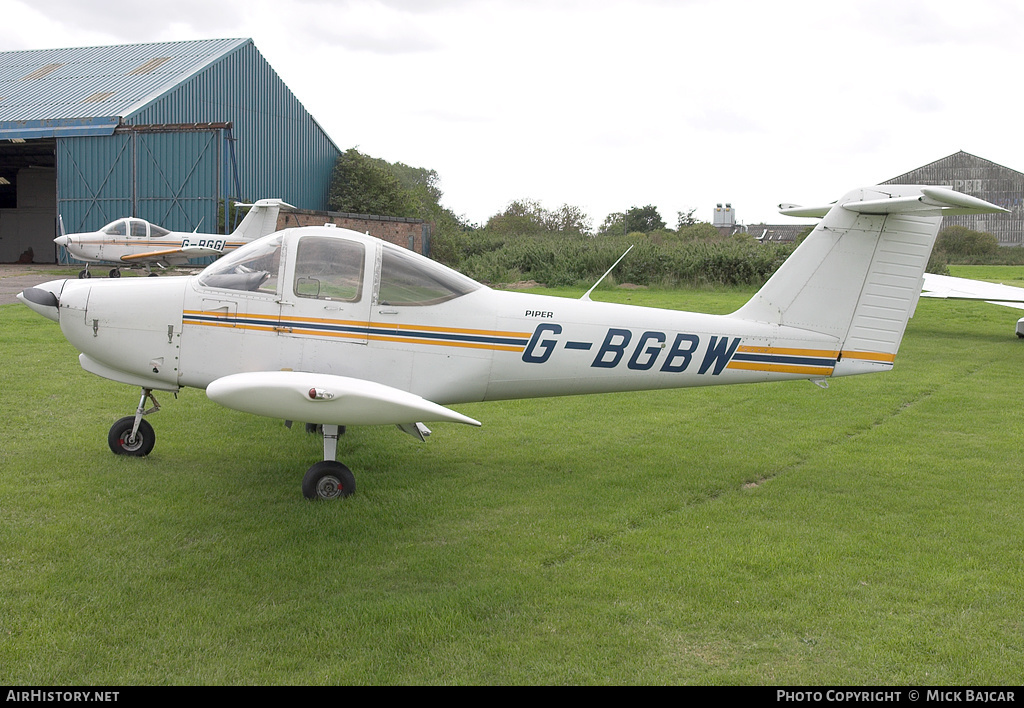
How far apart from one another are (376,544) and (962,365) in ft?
39.1

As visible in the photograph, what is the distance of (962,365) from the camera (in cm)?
1329

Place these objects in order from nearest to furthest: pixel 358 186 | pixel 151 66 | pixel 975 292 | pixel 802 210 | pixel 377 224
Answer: pixel 802 210 → pixel 975 292 → pixel 377 224 → pixel 151 66 → pixel 358 186

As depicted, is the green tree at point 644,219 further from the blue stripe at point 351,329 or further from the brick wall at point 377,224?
the blue stripe at point 351,329

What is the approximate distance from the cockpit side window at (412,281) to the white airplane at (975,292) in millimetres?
14742

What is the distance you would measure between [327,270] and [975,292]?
56.4 ft

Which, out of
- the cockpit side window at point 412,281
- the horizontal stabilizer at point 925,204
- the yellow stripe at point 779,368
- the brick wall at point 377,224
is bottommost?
the yellow stripe at point 779,368

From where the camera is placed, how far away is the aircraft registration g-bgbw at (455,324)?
5988mm

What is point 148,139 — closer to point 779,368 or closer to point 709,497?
point 779,368

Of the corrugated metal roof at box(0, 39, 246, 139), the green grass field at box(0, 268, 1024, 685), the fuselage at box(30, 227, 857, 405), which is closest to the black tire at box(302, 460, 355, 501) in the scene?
the green grass field at box(0, 268, 1024, 685)

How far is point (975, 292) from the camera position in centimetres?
1809

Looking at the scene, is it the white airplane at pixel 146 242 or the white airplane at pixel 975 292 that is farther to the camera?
the white airplane at pixel 146 242

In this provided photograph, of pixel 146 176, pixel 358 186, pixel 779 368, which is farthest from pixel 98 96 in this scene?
pixel 779 368

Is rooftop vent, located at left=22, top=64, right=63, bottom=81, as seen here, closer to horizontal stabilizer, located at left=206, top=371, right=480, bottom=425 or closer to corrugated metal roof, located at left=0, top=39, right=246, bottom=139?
corrugated metal roof, located at left=0, top=39, right=246, bottom=139

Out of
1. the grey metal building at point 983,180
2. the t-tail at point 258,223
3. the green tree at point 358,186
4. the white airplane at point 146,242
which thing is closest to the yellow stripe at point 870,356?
the white airplane at point 146,242
